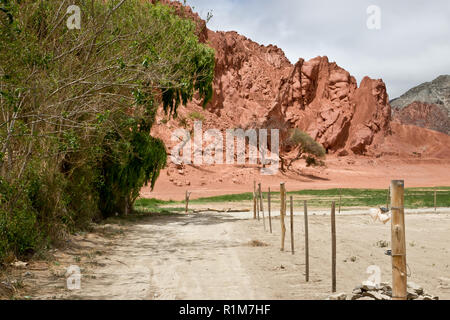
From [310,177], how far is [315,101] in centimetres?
2759

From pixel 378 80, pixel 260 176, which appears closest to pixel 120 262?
pixel 260 176

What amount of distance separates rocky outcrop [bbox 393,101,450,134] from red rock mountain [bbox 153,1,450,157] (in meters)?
32.5

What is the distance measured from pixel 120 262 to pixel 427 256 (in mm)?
7142

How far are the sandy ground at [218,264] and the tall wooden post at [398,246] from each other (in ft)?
4.49

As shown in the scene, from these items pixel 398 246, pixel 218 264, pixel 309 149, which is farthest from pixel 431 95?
pixel 398 246

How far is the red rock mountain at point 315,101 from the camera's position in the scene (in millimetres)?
77250

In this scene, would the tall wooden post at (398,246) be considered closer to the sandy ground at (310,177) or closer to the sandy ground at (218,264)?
the sandy ground at (218,264)

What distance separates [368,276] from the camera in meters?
8.20

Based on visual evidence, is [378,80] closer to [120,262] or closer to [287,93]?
[287,93]

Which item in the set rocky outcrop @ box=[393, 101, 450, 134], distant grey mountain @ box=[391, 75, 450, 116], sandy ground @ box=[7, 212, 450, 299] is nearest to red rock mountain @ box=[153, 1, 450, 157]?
rocky outcrop @ box=[393, 101, 450, 134]

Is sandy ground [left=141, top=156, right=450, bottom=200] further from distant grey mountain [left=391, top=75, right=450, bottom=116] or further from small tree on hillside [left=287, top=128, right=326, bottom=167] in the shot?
distant grey mountain [left=391, top=75, right=450, bottom=116]

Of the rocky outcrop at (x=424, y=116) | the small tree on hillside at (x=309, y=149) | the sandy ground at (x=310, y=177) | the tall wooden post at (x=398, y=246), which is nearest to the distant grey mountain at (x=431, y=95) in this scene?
the rocky outcrop at (x=424, y=116)

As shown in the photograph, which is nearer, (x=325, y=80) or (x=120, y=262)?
(x=120, y=262)

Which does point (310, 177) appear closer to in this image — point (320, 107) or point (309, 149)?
point (309, 149)
